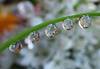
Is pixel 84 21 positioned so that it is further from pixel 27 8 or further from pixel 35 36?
pixel 27 8

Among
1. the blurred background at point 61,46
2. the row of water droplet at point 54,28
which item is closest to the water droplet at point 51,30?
the row of water droplet at point 54,28

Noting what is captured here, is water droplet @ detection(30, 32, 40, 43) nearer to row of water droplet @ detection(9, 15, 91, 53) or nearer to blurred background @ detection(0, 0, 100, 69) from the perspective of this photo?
row of water droplet @ detection(9, 15, 91, 53)

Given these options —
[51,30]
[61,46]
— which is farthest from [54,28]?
[61,46]

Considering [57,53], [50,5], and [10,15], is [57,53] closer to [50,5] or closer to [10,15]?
[50,5]

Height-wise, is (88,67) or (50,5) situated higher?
(50,5)

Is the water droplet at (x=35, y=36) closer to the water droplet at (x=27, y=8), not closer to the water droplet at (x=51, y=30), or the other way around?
the water droplet at (x=51, y=30)

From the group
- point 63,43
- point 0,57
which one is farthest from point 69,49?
point 0,57

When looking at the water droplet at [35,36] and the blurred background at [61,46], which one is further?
the blurred background at [61,46]

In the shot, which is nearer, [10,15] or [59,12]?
[59,12]
